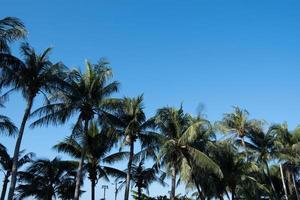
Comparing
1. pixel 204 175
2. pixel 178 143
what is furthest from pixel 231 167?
pixel 178 143

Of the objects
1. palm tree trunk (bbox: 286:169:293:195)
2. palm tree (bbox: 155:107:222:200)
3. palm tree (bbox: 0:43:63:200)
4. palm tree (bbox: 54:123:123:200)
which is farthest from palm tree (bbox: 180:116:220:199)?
palm tree trunk (bbox: 286:169:293:195)

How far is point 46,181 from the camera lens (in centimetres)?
3766

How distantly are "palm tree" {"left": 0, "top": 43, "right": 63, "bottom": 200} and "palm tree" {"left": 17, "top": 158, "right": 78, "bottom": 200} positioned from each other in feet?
46.3

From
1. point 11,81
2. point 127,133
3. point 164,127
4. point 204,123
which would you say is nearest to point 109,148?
point 127,133

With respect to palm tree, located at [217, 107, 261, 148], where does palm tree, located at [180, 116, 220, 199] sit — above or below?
below

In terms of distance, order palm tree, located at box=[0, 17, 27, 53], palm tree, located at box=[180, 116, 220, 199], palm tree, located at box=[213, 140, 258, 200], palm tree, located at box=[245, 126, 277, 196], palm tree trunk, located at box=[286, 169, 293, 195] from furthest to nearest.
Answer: palm tree trunk, located at box=[286, 169, 293, 195], palm tree, located at box=[245, 126, 277, 196], palm tree, located at box=[213, 140, 258, 200], palm tree, located at box=[180, 116, 220, 199], palm tree, located at box=[0, 17, 27, 53]

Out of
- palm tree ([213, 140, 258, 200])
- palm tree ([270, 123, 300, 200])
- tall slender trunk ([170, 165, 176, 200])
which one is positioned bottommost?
tall slender trunk ([170, 165, 176, 200])

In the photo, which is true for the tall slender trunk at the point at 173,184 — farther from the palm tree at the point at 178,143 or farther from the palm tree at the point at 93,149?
the palm tree at the point at 93,149

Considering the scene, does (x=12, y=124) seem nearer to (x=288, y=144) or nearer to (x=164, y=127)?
(x=164, y=127)

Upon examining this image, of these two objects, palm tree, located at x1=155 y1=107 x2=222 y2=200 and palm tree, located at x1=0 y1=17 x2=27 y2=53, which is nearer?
palm tree, located at x1=0 y1=17 x2=27 y2=53

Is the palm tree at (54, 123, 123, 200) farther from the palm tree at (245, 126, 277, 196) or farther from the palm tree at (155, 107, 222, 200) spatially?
the palm tree at (245, 126, 277, 196)

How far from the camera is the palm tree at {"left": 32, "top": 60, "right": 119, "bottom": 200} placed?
87.5ft

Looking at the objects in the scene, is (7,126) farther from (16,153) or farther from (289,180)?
(289,180)

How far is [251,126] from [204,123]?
11839 mm
